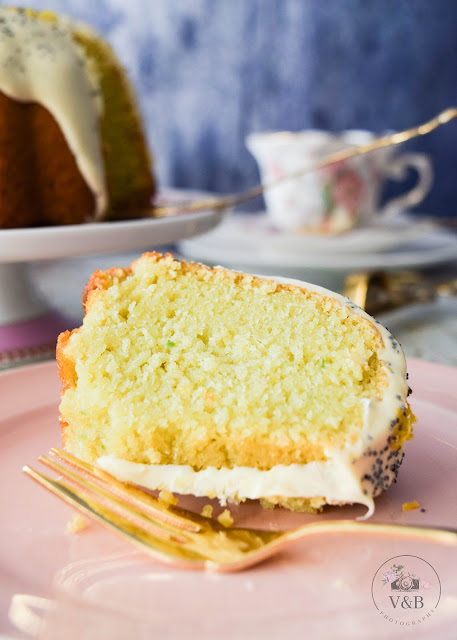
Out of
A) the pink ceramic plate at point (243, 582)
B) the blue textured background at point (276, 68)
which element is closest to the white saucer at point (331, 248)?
the blue textured background at point (276, 68)

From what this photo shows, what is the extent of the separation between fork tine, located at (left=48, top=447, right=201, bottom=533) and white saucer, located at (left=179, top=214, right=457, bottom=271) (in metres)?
0.84

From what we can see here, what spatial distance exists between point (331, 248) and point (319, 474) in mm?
961

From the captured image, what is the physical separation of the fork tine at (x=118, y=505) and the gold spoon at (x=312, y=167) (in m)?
0.77

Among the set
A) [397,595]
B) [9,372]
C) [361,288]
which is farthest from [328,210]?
[397,595]

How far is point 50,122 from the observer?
3.44ft

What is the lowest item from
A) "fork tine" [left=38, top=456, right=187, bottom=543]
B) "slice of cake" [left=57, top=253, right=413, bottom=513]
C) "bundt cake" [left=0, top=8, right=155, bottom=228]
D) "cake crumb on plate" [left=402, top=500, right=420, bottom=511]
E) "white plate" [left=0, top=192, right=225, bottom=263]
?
"cake crumb on plate" [left=402, top=500, right=420, bottom=511]

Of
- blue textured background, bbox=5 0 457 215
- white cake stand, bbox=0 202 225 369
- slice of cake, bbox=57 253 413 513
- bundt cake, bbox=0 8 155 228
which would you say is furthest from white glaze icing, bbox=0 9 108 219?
blue textured background, bbox=5 0 457 215

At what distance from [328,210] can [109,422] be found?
3.70 feet

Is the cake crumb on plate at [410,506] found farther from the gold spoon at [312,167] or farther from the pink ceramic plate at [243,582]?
the gold spoon at [312,167]

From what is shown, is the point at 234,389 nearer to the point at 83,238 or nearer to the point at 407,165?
the point at 83,238

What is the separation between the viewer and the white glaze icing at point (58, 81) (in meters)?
0.99

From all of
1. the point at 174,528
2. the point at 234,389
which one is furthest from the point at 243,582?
the point at 234,389

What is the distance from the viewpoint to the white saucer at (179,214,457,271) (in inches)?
54.5

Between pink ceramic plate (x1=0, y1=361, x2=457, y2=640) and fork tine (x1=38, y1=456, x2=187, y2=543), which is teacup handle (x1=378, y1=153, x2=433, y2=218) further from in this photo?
fork tine (x1=38, y1=456, x2=187, y2=543)
